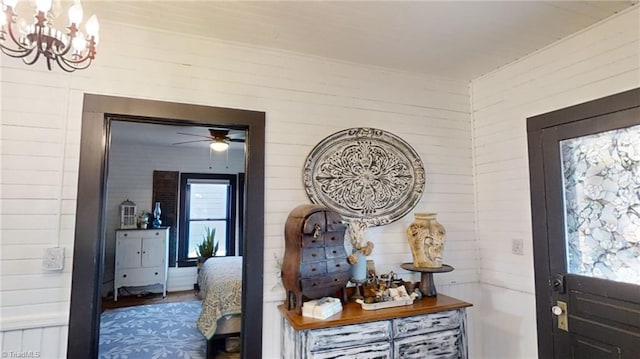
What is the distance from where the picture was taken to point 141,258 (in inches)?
217

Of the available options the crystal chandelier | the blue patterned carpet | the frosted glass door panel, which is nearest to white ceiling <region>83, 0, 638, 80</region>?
the crystal chandelier

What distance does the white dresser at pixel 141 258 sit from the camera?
5.41 metres

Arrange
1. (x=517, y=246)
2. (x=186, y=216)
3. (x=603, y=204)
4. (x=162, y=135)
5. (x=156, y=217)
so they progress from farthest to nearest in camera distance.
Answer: (x=186, y=216)
(x=156, y=217)
(x=162, y=135)
(x=517, y=246)
(x=603, y=204)

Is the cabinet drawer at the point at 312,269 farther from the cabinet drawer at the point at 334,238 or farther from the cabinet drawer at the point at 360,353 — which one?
the cabinet drawer at the point at 360,353

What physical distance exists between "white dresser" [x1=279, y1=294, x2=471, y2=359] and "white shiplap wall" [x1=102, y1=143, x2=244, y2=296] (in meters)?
4.51

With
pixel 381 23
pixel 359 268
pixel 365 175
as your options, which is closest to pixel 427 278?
pixel 359 268

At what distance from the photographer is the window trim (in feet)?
20.0

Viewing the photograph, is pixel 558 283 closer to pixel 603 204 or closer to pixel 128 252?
pixel 603 204

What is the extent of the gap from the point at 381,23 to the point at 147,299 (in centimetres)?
534

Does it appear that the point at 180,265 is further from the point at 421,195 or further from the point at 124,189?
the point at 421,195

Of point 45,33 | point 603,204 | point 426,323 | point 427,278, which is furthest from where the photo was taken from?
point 427,278

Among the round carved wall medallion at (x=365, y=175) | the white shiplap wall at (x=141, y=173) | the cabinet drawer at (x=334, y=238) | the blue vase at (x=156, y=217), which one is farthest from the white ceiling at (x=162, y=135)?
the cabinet drawer at (x=334, y=238)

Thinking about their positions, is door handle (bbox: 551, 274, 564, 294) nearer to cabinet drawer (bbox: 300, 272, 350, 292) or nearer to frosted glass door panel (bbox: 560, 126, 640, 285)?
frosted glass door panel (bbox: 560, 126, 640, 285)

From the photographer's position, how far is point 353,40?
7.72 feet
